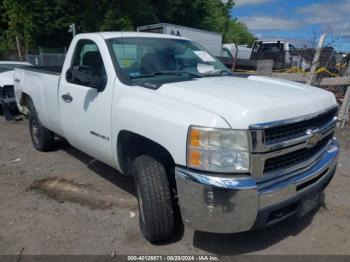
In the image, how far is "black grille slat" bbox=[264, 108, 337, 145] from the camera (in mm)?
2637

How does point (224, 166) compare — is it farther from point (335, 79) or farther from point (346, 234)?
point (335, 79)

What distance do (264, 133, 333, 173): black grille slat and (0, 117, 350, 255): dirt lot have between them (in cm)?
84

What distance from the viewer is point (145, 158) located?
10.5 ft

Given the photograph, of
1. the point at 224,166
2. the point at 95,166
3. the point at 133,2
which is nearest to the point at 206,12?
the point at 133,2

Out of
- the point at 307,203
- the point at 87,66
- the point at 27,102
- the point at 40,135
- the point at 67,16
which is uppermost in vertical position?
the point at 67,16

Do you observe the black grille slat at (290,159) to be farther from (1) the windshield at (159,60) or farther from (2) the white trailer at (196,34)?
(2) the white trailer at (196,34)

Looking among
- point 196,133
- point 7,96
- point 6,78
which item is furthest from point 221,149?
point 6,78

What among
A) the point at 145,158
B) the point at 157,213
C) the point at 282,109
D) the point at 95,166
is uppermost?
the point at 282,109

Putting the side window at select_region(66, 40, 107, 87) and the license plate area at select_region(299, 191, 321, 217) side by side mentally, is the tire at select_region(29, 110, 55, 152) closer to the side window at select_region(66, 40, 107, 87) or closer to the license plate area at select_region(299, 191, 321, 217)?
the side window at select_region(66, 40, 107, 87)

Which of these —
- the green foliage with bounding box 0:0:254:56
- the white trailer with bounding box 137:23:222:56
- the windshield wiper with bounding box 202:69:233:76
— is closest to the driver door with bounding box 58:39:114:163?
the windshield wiper with bounding box 202:69:233:76

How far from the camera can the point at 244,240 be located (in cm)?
331

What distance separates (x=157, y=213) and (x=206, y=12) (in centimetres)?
3788

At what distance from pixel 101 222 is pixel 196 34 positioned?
17716 mm

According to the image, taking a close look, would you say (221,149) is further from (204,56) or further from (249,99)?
(204,56)
